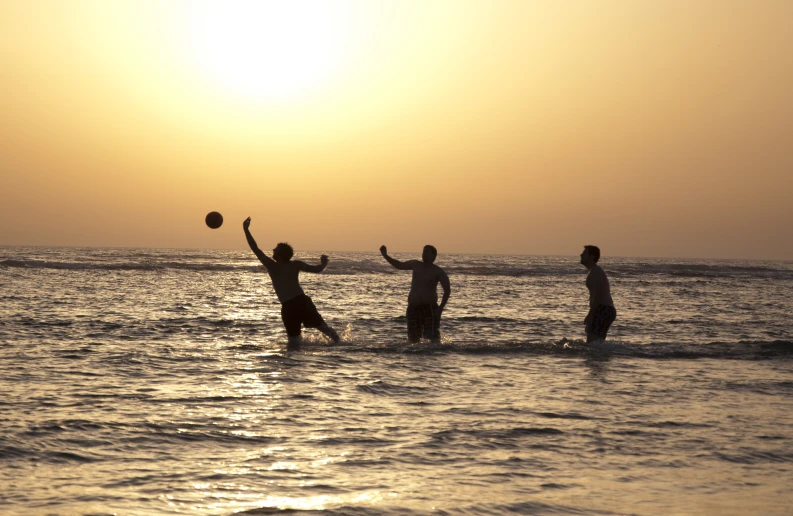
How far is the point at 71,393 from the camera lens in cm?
827

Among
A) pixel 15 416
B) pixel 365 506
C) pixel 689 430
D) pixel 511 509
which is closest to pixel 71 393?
pixel 15 416

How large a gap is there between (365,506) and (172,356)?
25.8 ft

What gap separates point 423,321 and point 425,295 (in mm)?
515

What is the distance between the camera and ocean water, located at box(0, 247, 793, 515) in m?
4.89

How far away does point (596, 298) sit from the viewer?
1304 cm

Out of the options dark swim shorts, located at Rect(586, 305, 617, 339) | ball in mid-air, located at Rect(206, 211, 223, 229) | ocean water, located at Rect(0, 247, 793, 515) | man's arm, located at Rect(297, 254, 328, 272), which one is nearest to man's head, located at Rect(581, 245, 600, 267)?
dark swim shorts, located at Rect(586, 305, 617, 339)

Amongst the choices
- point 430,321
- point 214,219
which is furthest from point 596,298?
point 214,219

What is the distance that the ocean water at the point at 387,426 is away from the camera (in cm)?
489

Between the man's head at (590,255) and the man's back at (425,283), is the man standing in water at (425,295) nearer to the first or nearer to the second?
the man's back at (425,283)

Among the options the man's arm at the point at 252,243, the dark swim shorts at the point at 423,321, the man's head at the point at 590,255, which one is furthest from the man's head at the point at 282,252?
the man's head at the point at 590,255

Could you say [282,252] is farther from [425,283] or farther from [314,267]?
[425,283]

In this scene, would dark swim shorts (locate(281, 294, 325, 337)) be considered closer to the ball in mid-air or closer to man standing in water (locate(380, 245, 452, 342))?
man standing in water (locate(380, 245, 452, 342))

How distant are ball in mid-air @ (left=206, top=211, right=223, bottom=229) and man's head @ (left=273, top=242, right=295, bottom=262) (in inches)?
53.4

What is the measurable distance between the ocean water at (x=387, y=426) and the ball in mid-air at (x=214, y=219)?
6.95ft
